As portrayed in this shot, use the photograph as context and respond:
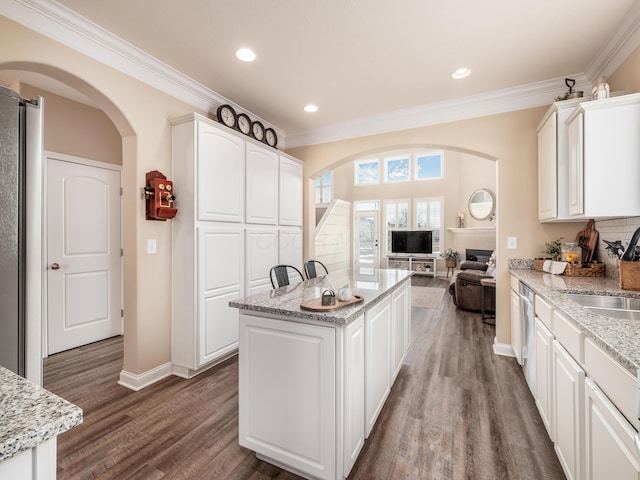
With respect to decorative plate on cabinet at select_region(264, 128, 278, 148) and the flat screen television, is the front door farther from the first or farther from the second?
decorative plate on cabinet at select_region(264, 128, 278, 148)

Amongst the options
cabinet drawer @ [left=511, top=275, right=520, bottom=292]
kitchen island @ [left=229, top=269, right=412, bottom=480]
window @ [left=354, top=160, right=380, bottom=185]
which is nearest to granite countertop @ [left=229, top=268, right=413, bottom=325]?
kitchen island @ [left=229, top=269, right=412, bottom=480]

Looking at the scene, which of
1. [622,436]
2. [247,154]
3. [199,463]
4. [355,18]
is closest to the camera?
[622,436]

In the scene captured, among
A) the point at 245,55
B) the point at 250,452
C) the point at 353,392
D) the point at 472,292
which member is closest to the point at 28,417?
the point at 353,392

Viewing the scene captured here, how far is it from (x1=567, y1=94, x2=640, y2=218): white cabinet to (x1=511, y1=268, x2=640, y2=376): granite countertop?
52 cm

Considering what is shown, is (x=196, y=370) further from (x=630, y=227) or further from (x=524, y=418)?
(x=630, y=227)

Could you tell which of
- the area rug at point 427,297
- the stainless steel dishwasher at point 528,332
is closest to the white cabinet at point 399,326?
the stainless steel dishwasher at point 528,332

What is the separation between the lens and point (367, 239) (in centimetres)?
979

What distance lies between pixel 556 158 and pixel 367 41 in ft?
6.07

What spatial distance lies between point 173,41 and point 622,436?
330 cm

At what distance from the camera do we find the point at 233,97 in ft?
10.7

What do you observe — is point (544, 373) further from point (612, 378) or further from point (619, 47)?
point (619, 47)

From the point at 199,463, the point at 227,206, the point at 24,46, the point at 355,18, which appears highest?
the point at 355,18

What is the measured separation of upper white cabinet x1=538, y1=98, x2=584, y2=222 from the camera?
2.48 m

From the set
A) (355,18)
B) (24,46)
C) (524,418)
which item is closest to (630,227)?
(524,418)
